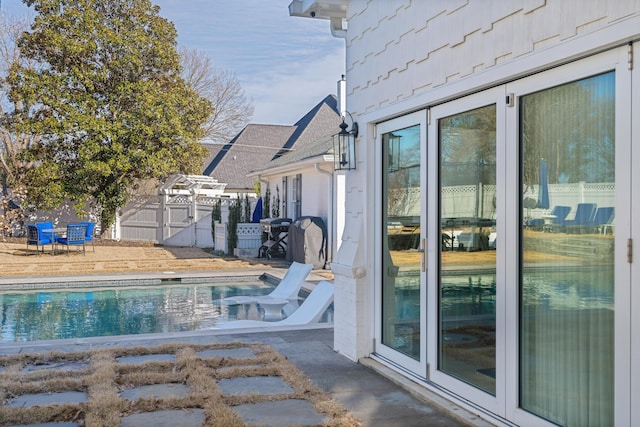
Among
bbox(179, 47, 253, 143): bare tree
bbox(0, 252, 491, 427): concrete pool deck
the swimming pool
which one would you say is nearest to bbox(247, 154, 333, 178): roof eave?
the swimming pool

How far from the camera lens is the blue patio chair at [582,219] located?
306 cm

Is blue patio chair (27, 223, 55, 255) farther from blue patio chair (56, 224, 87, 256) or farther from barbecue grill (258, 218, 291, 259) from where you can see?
barbecue grill (258, 218, 291, 259)

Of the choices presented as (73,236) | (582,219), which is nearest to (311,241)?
(73,236)

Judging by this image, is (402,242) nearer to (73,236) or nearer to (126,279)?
(126,279)

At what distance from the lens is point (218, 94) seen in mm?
31500

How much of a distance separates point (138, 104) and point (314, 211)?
8018mm

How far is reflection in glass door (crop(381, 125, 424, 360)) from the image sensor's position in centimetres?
471

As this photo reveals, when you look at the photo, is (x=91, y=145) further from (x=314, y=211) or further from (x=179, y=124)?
(x=314, y=211)

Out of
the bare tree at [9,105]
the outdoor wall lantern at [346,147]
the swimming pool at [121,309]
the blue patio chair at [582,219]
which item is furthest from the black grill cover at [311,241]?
the bare tree at [9,105]

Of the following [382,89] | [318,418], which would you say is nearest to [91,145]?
[382,89]

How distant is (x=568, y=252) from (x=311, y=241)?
10.8 metres

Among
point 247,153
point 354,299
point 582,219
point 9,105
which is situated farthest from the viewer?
point 247,153

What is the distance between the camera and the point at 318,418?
12.7ft

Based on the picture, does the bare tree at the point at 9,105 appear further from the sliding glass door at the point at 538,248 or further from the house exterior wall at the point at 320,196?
the sliding glass door at the point at 538,248
